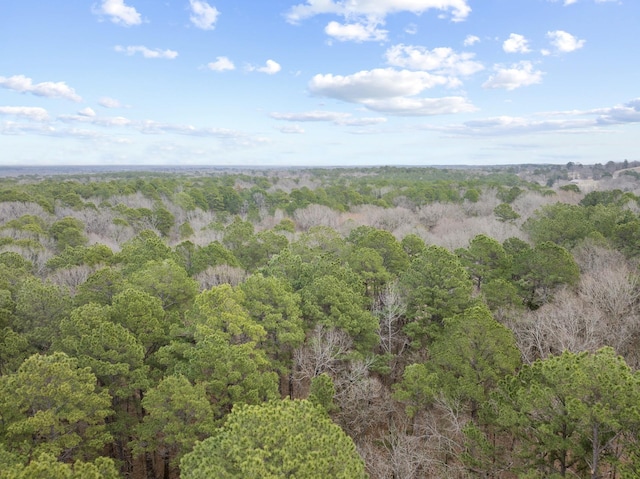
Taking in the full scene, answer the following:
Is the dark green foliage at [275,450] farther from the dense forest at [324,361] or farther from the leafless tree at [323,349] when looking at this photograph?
the leafless tree at [323,349]

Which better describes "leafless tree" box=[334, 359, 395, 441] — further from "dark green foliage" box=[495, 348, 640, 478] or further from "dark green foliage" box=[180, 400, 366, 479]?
"dark green foliage" box=[180, 400, 366, 479]

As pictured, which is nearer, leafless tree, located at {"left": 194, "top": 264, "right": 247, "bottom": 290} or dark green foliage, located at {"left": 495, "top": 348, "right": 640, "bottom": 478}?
dark green foliage, located at {"left": 495, "top": 348, "right": 640, "bottom": 478}

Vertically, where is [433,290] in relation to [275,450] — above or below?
above

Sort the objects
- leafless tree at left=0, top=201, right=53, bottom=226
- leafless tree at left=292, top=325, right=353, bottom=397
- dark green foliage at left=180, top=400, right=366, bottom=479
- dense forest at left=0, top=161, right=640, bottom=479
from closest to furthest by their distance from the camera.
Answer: dark green foliage at left=180, top=400, right=366, bottom=479, dense forest at left=0, top=161, right=640, bottom=479, leafless tree at left=292, top=325, right=353, bottom=397, leafless tree at left=0, top=201, right=53, bottom=226

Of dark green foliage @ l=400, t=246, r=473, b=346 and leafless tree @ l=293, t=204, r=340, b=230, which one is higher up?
leafless tree @ l=293, t=204, r=340, b=230

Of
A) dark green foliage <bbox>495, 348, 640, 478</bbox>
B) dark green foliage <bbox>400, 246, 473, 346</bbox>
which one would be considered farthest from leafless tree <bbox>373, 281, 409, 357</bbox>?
dark green foliage <bbox>495, 348, 640, 478</bbox>

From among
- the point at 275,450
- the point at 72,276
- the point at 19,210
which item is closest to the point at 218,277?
the point at 72,276

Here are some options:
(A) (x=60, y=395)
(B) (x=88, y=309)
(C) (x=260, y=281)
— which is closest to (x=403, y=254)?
(C) (x=260, y=281)

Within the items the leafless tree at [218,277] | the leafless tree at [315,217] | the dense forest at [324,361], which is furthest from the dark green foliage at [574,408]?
the leafless tree at [315,217]

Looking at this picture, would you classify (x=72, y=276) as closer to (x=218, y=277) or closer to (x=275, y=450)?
(x=218, y=277)
